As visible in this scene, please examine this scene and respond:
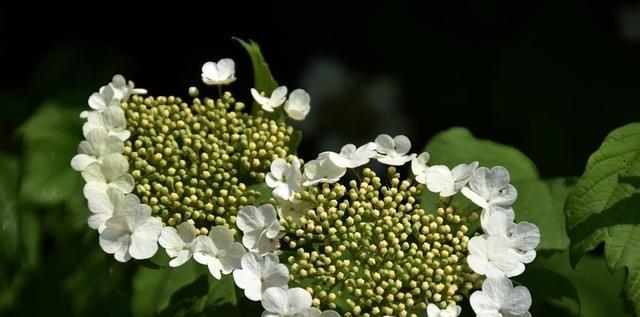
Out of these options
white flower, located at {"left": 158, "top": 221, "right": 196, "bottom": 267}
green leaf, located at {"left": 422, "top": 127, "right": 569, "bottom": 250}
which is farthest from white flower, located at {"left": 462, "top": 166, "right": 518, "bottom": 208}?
white flower, located at {"left": 158, "top": 221, "right": 196, "bottom": 267}

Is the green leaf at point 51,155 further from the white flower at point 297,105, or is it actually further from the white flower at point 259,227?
the white flower at point 259,227

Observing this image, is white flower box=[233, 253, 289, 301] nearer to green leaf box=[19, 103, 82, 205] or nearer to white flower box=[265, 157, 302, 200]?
white flower box=[265, 157, 302, 200]

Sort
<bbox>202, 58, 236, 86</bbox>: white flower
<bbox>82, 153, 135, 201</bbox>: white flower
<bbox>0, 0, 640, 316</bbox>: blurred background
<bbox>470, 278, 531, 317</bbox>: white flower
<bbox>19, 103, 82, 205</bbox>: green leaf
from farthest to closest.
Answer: <bbox>0, 0, 640, 316</bbox>: blurred background < <bbox>19, 103, 82, 205</bbox>: green leaf < <bbox>202, 58, 236, 86</bbox>: white flower < <bbox>82, 153, 135, 201</bbox>: white flower < <bbox>470, 278, 531, 317</bbox>: white flower

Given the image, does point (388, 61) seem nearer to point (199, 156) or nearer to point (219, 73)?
point (219, 73)

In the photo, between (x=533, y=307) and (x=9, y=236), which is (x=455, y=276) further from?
(x=9, y=236)

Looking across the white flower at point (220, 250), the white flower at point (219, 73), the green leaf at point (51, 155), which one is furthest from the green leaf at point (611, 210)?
the green leaf at point (51, 155)
